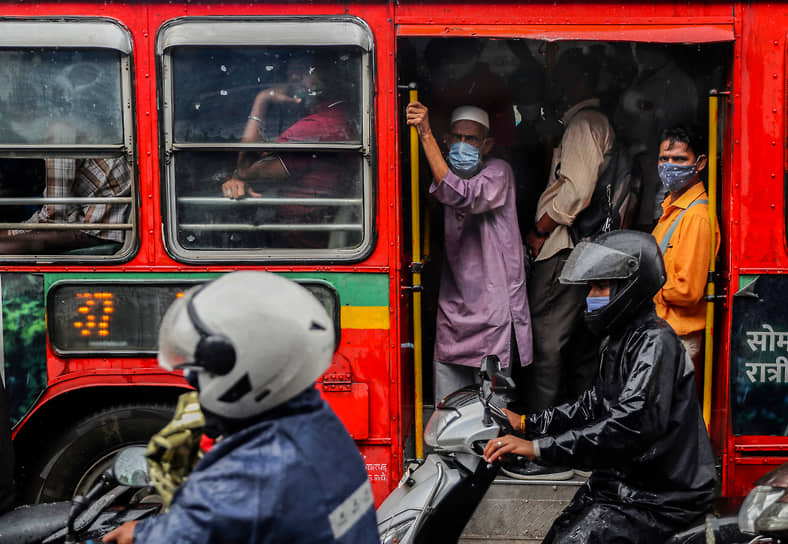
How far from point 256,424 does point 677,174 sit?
126 inches

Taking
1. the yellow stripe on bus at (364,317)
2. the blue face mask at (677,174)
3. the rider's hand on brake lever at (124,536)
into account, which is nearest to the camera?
the rider's hand on brake lever at (124,536)

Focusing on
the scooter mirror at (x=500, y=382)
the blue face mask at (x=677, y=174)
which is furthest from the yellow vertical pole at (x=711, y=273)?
the scooter mirror at (x=500, y=382)

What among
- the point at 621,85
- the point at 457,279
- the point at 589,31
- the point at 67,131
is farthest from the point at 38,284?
the point at 621,85

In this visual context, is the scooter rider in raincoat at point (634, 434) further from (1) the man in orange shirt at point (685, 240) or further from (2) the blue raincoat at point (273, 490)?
(1) the man in orange shirt at point (685, 240)

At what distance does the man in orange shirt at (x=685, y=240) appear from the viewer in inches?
149

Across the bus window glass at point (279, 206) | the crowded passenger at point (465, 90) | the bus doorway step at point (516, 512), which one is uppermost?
the crowded passenger at point (465, 90)

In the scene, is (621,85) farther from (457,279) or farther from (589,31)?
(457,279)

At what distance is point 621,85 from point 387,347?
2326mm

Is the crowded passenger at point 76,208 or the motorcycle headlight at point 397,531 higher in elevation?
the crowded passenger at point 76,208

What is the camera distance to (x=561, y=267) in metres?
4.41

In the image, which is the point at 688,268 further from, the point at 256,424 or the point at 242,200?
the point at 256,424

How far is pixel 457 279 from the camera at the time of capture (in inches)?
166

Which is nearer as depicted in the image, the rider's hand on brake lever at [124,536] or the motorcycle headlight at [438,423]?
the rider's hand on brake lever at [124,536]

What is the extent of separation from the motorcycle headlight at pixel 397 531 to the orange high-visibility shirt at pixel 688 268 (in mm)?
1757
